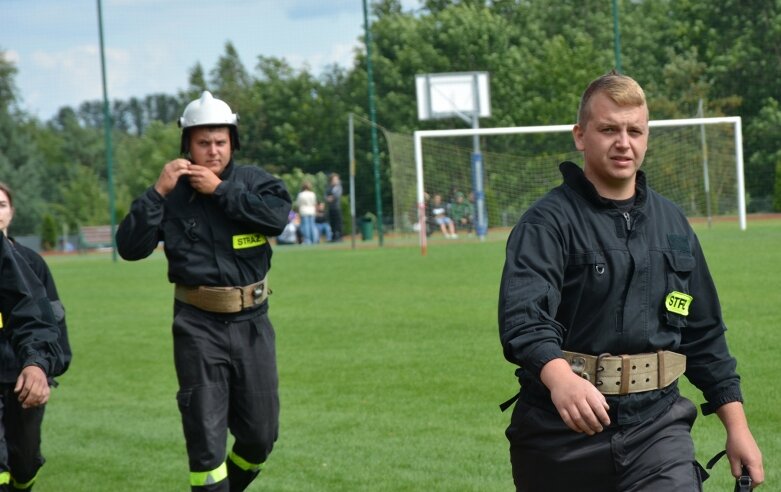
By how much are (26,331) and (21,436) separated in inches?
45.5

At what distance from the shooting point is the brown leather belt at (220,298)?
6.75 meters

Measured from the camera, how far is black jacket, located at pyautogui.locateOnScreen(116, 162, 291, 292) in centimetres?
680

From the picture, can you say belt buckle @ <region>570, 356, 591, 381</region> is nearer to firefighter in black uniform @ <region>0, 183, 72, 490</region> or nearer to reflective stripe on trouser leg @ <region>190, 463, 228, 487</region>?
reflective stripe on trouser leg @ <region>190, 463, 228, 487</region>

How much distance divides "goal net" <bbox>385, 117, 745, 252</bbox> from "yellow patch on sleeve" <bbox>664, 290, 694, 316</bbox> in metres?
26.7

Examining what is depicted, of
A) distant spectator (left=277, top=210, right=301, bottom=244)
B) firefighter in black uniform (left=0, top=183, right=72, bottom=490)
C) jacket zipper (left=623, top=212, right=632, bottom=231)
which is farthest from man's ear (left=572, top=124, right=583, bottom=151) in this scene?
distant spectator (left=277, top=210, right=301, bottom=244)

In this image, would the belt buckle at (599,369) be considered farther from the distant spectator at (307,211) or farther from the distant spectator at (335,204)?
the distant spectator at (307,211)

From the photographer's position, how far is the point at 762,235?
27.8 m

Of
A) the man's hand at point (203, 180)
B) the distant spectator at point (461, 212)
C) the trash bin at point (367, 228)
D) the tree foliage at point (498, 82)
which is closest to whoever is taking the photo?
the man's hand at point (203, 180)

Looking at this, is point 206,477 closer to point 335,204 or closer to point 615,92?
point 615,92

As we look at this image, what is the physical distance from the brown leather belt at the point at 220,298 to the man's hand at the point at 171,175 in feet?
1.67

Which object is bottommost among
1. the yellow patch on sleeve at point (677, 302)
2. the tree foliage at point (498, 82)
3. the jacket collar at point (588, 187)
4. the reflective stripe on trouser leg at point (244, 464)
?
the reflective stripe on trouser leg at point (244, 464)

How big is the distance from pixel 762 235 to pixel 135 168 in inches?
2239

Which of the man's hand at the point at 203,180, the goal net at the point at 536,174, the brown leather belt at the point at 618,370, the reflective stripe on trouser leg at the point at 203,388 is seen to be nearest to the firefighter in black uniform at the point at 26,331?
the reflective stripe on trouser leg at the point at 203,388

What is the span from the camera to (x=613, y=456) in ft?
13.6
